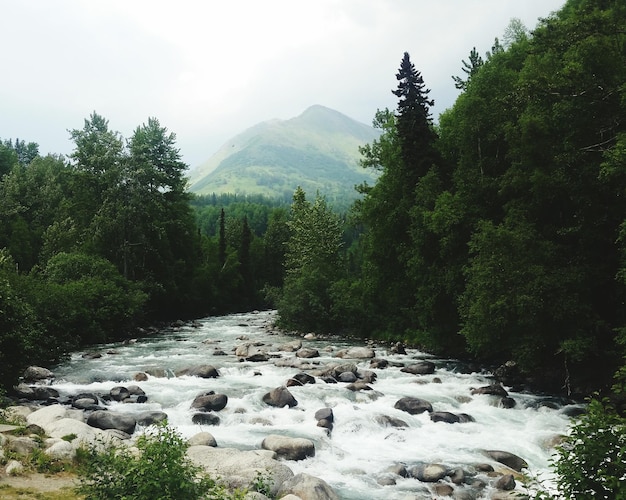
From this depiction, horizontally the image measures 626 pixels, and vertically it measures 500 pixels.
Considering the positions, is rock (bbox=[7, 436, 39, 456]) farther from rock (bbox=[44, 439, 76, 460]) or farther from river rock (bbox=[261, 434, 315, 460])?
river rock (bbox=[261, 434, 315, 460])

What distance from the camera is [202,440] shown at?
43.0 ft

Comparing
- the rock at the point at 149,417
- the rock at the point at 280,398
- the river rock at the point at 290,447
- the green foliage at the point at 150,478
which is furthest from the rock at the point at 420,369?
the green foliage at the point at 150,478

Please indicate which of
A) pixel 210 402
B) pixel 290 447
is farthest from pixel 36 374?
pixel 290 447

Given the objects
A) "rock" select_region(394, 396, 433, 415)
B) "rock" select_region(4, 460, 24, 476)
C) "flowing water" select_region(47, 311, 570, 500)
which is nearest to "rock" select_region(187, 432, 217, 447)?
"flowing water" select_region(47, 311, 570, 500)

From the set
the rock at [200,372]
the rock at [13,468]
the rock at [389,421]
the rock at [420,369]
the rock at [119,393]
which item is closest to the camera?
the rock at [13,468]

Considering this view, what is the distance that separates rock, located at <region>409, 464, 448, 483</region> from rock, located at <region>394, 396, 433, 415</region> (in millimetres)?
4583

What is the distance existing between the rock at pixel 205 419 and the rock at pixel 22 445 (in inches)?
206

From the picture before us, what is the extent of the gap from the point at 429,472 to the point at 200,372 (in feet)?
41.8

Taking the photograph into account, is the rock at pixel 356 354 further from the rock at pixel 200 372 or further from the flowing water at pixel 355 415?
the rock at pixel 200 372

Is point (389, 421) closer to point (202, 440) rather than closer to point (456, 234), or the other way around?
point (202, 440)

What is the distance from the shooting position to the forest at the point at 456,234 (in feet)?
60.3

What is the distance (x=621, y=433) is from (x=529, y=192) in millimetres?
17072

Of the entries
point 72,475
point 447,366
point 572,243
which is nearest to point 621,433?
point 72,475

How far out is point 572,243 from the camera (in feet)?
67.4
